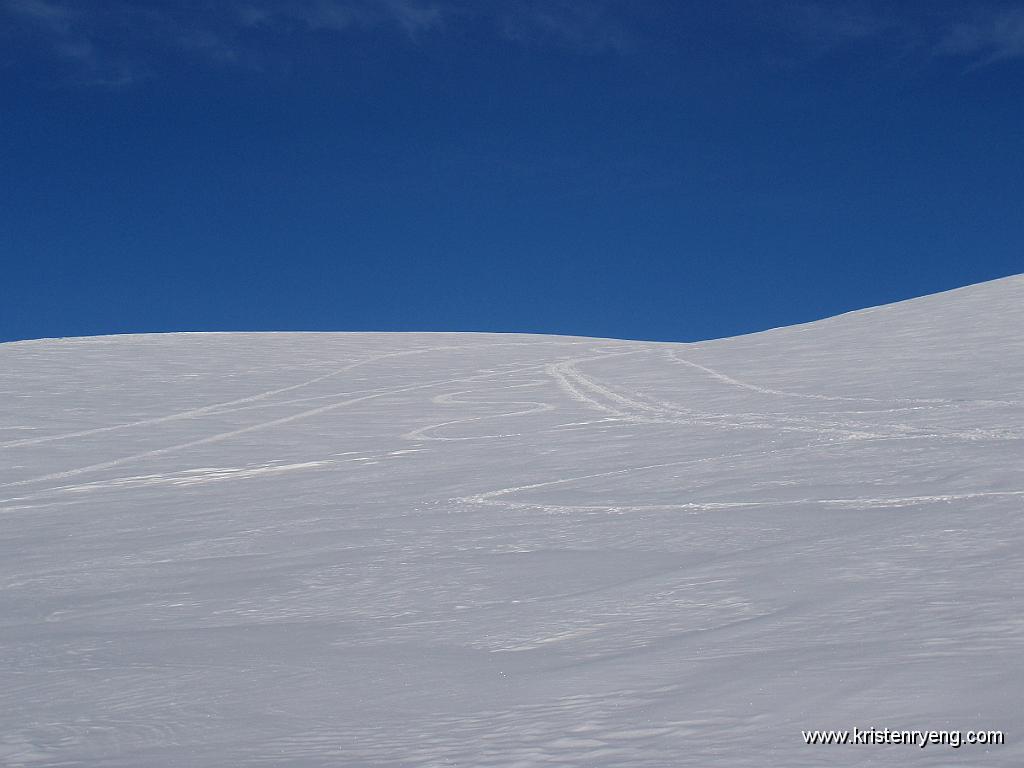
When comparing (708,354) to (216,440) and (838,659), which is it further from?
(838,659)

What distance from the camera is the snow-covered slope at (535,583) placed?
7.98 feet

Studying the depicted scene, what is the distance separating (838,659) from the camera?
2.63m

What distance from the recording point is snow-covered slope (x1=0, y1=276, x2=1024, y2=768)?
7.98ft

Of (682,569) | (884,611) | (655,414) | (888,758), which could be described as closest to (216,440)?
(655,414)

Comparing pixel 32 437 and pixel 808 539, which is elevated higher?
pixel 32 437

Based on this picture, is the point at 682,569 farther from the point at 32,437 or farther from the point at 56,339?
the point at 56,339

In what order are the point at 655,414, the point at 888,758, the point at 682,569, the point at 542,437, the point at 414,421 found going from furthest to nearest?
the point at 414,421 → the point at 655,414 → the point at 542,437 → the point at 682,569 → the point at 888,758

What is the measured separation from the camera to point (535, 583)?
390 cm

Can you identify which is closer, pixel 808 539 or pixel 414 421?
pixel 808 539

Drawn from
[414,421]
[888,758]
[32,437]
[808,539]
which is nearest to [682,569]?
[808,539]

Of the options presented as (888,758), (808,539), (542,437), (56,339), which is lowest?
(888,758)

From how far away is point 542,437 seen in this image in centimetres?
841

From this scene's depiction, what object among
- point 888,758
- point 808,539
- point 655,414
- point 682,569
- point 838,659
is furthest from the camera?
point 655,414

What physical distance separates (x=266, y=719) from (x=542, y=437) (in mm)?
5840
